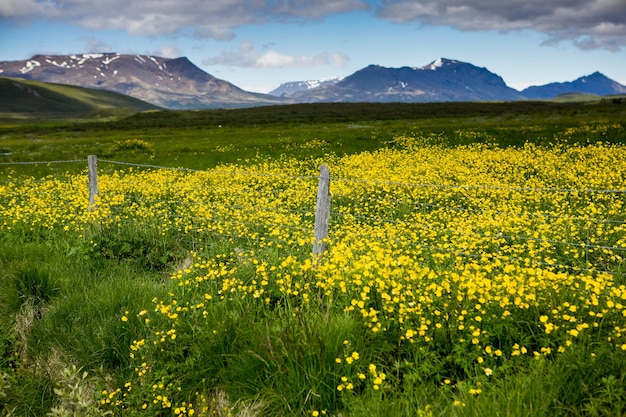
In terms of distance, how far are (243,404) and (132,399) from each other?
1616 millimetres

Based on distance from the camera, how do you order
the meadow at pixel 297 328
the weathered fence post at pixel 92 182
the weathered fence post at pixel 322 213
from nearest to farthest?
the meadow at pixel 297 328 → the weathered fence post at pixel 322 213 → the weathered fence post at pixel 92 182

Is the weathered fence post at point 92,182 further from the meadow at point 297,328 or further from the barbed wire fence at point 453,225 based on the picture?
the meadow at point 297,328

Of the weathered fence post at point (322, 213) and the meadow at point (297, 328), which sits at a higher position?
the weathered fence post at point (322, 213)

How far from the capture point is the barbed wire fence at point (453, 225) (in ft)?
26.0

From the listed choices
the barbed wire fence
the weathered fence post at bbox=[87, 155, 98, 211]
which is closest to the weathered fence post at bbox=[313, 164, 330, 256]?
the barbed wire fence

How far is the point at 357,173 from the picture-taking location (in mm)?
20125

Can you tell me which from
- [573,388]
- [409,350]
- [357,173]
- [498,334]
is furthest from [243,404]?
[357,173]

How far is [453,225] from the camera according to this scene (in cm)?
1025

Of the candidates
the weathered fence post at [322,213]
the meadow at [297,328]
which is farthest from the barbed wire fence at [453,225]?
the meadow at [297,328]

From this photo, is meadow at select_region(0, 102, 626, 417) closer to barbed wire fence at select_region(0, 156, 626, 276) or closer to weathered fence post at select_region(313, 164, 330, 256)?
barbed wire fence at select_region(0, 156, 626, 276)

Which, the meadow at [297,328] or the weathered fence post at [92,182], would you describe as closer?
the meadow at [297,328]

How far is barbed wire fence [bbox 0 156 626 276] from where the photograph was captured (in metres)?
7.91

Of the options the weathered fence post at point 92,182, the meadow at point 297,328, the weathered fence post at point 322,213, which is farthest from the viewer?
→ the weathered fence post at point 92,182

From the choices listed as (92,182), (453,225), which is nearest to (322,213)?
(453,225)
